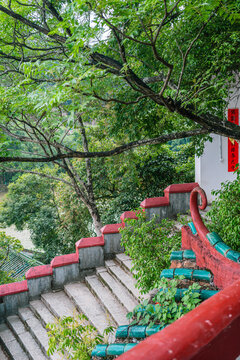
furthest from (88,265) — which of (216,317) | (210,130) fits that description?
(216,317)

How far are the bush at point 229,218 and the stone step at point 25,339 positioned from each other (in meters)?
3.11

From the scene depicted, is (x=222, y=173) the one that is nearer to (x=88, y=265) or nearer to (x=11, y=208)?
(x=88, y=265)

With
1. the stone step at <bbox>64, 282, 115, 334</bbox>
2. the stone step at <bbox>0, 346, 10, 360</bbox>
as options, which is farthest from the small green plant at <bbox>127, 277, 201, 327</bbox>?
the stone step at <bbox>0, 346, 10, 360</bbox>

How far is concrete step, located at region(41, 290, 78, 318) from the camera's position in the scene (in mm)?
5117

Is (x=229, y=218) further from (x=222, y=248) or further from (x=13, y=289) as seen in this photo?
(x=13, y=289)

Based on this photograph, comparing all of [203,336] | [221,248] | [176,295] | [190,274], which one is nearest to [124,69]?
[221,248]

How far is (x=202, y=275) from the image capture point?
2754mm

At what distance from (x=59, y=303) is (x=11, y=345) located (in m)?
0.94

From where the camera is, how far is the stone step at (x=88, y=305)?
463 cm

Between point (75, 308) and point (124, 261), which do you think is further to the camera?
point (124, 261)

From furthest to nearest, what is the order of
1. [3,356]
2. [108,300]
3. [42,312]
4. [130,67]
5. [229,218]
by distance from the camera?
[42,312] → [108,300] → [3,356] → [130,67] → [229,218]

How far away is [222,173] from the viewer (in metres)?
7.73

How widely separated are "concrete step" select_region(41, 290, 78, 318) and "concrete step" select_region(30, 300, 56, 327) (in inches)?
2.3

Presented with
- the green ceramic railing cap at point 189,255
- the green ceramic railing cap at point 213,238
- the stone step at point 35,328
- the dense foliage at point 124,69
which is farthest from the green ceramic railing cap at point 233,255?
the stone step at point 35,328
